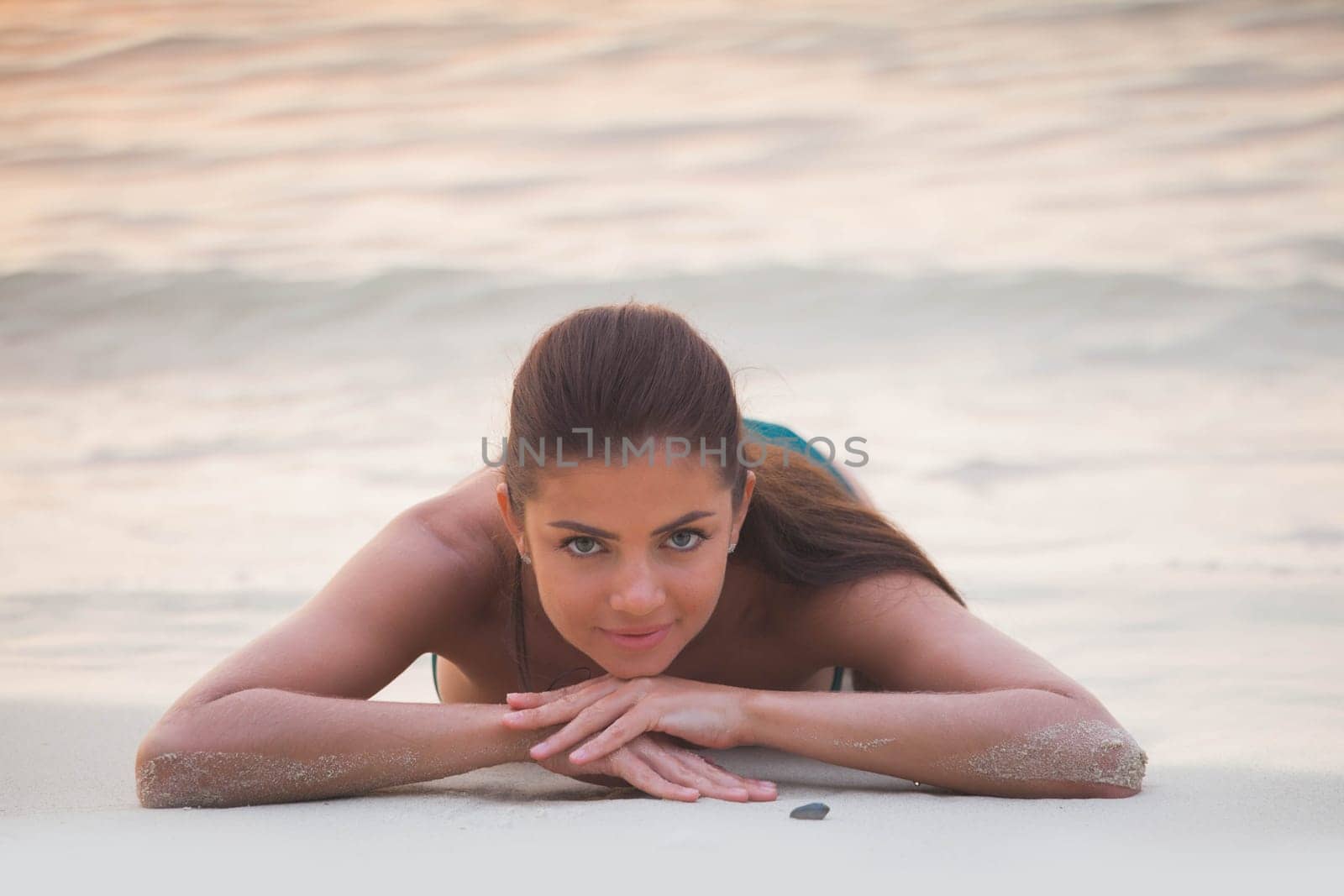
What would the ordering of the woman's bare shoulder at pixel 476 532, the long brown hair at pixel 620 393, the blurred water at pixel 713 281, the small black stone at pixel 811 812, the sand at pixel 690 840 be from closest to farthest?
the sand at pixel 690 840
the small black stone at pixel 811 812
the long brown hair at pixel 620 393
the woman's bare shoulder at pixel 476 532
the blurred water at pixel 713 281

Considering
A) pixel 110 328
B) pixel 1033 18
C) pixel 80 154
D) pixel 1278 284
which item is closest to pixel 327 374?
pixel 110 328

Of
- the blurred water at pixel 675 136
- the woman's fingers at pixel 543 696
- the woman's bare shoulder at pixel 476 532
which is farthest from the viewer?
the blurred water at pixel 675 136

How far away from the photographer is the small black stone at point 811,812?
103 inches

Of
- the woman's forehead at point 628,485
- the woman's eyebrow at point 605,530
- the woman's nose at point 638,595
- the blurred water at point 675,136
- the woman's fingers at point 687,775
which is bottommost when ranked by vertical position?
the woman's fingers at point 687,775

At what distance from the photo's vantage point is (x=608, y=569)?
2750mm

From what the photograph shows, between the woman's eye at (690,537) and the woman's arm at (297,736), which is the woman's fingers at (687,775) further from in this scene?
the woman's eye at (690,537)

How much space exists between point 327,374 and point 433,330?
0.81 m

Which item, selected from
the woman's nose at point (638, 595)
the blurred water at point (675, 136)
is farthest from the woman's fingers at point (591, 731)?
the blurred water at point (675, 136)

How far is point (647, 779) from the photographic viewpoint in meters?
2.74

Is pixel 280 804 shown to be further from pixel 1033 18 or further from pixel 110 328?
pixel 1033 18

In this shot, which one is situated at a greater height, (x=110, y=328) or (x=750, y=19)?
(x=750, y=19)

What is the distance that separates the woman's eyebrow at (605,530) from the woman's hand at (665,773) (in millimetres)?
388

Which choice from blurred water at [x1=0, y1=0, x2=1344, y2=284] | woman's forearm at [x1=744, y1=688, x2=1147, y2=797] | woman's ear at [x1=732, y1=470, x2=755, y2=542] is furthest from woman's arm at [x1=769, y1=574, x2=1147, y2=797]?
blurred water at [x1=0, y1=0, x2=1344, y2=284]

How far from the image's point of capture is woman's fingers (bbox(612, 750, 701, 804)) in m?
2.72
